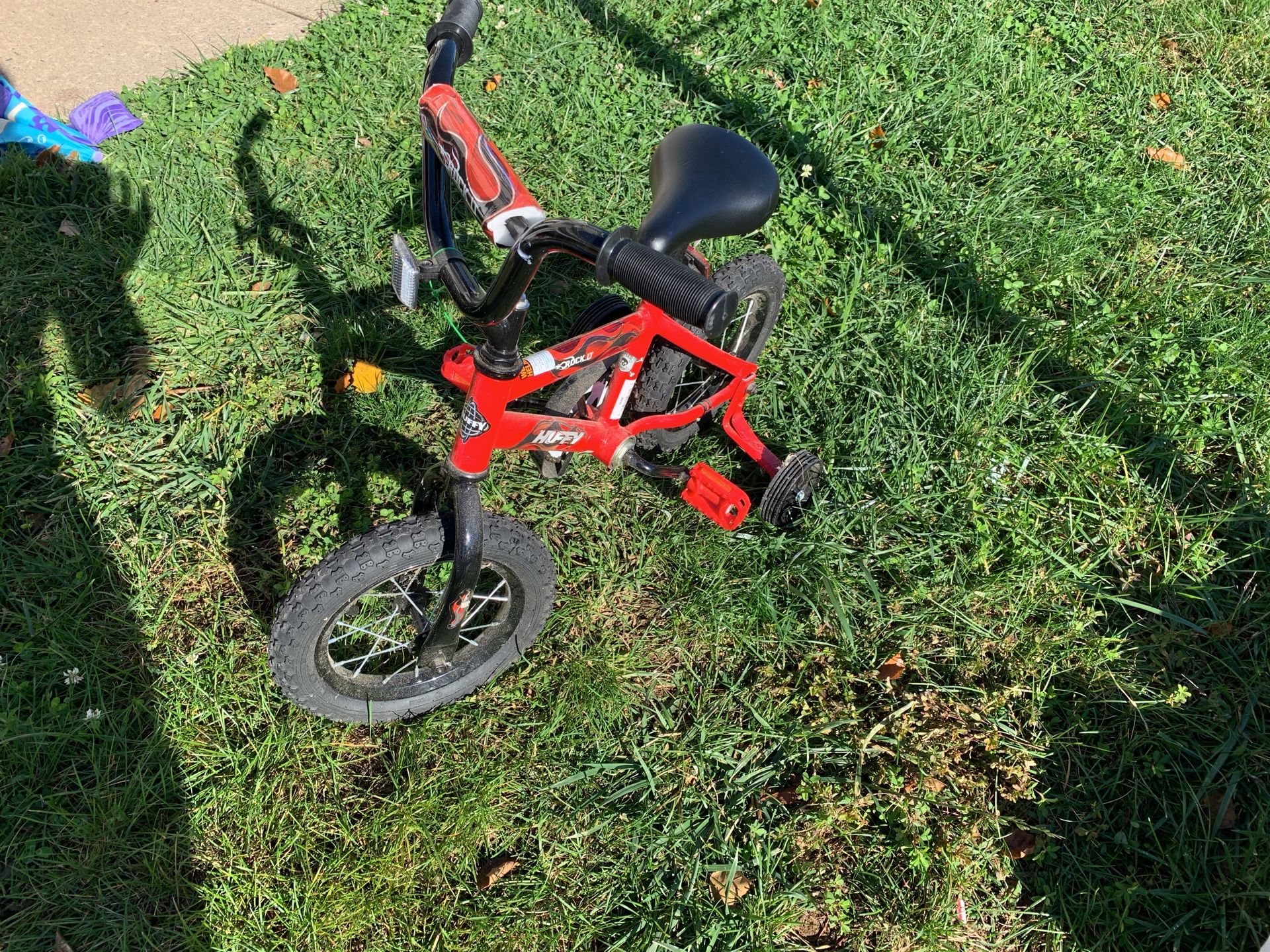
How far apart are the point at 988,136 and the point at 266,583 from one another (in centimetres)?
369

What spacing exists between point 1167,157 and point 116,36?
16.9 ft

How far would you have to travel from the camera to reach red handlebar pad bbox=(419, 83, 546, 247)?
5.56ft

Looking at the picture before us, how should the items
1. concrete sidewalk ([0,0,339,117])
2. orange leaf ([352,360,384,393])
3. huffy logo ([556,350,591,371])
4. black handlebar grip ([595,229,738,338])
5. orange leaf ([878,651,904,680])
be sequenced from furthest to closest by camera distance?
concrete sidewalk ([0,0,339,117]) < orange leaf ([352,360,384,393]) < orange leaf ([878,651,904,680]) < huffy logo ([556,350,591,371]) < black handlebar grip ([595,229,738,338])

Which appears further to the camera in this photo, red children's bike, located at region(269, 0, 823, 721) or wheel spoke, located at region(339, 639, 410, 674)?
wheel spoke, located at region(339, 639, 410, 674)

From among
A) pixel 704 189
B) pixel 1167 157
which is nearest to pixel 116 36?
pixel 704 189

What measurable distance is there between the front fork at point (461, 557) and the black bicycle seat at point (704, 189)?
2.47ft

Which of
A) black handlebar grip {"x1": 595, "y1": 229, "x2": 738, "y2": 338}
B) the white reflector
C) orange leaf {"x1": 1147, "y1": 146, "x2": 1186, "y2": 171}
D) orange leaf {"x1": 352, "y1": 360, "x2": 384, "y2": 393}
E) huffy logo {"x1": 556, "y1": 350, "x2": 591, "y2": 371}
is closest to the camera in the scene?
black handlebar grip {"x1": 595, "y1": 229, "x2": 738, "y2": 338}

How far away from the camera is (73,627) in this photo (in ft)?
8.82

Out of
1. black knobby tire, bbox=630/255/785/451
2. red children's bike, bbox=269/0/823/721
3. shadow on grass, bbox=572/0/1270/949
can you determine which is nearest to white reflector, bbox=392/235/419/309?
red children's bike, bbox=269/0/823/721

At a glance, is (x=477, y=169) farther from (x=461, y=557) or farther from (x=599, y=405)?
(x=599, y=405)

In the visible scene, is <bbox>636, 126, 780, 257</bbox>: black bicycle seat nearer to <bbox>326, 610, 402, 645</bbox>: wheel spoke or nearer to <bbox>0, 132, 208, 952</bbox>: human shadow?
<bbox>326, 610, 402, 645</bbox>: wheel spoke

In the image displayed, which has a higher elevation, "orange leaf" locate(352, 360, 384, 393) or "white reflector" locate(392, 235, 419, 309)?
"white reflector" locate(392, 235, 419, 309)

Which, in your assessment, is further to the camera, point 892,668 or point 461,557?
point 892,668

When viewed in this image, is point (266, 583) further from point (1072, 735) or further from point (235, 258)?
point (1072, 735)
